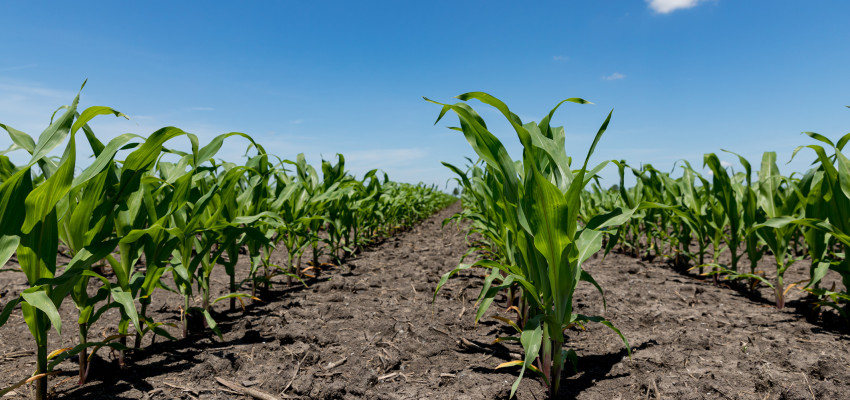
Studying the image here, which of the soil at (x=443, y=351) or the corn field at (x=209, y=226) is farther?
the soil at (x=443, y=351)

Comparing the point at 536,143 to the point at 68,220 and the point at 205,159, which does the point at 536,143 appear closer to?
the point at 205,159

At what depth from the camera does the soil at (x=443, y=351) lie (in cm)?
164

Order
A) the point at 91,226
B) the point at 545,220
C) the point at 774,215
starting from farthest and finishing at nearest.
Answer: the point at 774,215, the point at 91,226, the point at 545,220

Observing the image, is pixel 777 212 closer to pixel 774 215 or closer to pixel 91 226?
pixel 774 215

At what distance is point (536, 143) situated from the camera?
4.46 ft

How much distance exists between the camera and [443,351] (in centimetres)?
200

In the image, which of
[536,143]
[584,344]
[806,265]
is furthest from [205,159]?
[806,265]

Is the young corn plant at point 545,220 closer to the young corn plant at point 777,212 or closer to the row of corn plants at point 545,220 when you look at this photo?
the row of corn plants at point 545,220

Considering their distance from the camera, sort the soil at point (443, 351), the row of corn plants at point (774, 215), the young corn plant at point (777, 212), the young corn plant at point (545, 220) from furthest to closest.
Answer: the young corn plant at point (777, 212)
the row of corn plants at point (774, 215)
the soil at point (443, 351)
the young corn plant at point (545, 220)

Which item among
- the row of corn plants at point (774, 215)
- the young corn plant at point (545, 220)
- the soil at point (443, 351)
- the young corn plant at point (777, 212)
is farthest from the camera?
the young corn plant at point (777, 212)

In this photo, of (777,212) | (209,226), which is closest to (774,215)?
(777,212)

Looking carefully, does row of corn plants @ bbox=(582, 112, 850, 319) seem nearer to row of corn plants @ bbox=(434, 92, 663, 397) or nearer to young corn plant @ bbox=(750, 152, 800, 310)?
young corn plant @ bbox=(750, 152, 800, 310)

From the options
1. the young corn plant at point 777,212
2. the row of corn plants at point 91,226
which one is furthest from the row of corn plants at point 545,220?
the young corn plant at point 777,212

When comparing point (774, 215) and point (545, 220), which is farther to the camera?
Answer: point (774, 215)
